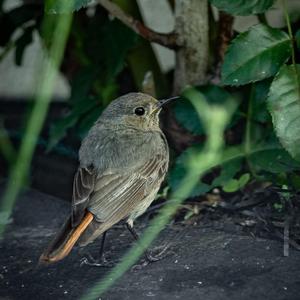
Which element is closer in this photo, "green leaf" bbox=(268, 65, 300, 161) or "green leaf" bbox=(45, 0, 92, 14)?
"green leaf" bbox=(45, 0, 92, 14)

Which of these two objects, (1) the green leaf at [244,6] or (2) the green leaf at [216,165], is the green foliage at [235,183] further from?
(1) the green leaf at [244,6]

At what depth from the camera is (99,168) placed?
4.09 meters

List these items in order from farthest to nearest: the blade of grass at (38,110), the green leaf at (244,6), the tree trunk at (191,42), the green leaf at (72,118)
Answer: the green leaf at (72,118) < the tree trunk at (191,42) < the blade of grass at (38,110) < the green leaf at (244,6)

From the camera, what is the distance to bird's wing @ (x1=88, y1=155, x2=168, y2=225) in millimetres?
3881

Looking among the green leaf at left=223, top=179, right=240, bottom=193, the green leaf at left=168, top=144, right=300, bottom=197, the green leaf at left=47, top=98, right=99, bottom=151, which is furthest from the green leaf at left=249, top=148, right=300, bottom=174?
the green leaf at left=47, top=98, right=99, bottom=151

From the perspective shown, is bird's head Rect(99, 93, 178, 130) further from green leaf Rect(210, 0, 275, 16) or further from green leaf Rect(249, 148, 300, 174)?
green leaf Rect(210, 0, 275, 16)

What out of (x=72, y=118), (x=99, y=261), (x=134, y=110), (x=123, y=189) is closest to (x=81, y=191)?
(x=123, y=189)

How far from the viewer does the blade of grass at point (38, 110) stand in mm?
4015

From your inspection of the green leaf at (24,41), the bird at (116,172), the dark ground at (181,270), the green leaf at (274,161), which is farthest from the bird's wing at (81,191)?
the green leaf at (24,41)

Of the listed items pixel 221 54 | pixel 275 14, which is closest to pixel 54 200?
pixel 221 54

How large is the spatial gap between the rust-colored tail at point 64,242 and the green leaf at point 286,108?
0.90 meters

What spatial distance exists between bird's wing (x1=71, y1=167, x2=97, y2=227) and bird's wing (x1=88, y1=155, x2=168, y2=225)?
24 mm

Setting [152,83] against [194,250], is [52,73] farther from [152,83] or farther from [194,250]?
[194,250]

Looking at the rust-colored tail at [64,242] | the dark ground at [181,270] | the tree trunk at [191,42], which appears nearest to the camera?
the dark ground at [181,270]
